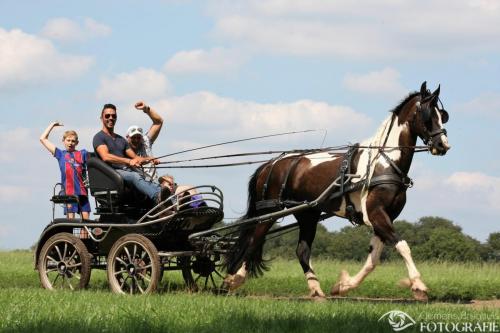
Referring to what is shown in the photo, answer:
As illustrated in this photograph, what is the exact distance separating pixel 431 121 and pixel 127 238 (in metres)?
4.24

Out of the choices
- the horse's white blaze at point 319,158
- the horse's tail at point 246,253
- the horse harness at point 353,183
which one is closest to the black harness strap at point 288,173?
the horse's white blaze at point 319,158

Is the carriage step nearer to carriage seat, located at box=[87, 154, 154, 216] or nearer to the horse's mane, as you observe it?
carriage seat, located at box=[87, 154, 154, 216]

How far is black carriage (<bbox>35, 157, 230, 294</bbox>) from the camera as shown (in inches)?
477

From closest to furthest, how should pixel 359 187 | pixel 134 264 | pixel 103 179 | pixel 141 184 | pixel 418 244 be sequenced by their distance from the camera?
pixel 359 187 < pixel 134 264 < pixel 141 184 < pixel 103 179 < pixel 418 244

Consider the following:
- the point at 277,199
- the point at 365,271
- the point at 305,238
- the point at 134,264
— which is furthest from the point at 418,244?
the point at 134,264

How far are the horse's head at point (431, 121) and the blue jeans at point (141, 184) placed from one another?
3.51 m

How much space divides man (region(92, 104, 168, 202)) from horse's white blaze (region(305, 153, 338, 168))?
79.8 inches

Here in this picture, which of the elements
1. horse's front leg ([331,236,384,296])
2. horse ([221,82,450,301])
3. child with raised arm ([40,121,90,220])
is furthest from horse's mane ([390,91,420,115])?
child with raised arm ([40,121,90,220])

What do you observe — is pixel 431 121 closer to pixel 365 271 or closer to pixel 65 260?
pixel 365 271

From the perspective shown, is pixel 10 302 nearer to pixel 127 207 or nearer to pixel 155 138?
pixel 127 207

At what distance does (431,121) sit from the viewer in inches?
456

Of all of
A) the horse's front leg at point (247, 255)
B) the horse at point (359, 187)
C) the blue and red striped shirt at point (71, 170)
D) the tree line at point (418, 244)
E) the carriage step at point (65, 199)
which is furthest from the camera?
the tree line at point (418, 244)

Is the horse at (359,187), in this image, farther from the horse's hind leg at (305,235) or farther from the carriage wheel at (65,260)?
the carriage wheel at (65,260)

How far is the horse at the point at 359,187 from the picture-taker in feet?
37.8
